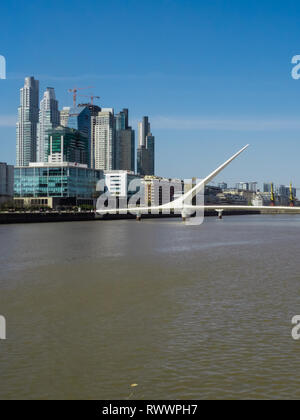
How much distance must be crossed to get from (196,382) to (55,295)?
5.46 m

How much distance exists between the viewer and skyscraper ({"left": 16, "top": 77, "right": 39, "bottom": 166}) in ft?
602

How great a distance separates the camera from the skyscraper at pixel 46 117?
17462 centimetres

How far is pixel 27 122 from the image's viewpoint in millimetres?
188000

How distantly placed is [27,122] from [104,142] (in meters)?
32.6

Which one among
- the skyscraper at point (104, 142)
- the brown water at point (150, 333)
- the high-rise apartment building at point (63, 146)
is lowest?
the brown water at point (150, 333)

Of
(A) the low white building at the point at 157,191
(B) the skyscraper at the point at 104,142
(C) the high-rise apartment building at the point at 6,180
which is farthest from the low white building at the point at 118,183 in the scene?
(B) the skyscraper at the point at 104,142

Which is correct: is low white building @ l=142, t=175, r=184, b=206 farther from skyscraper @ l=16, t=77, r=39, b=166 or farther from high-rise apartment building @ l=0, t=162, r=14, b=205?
skyscraper @ l=16, t=77, r=39, b=166

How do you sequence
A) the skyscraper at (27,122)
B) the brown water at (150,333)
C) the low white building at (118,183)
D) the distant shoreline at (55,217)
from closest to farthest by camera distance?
the brown water at (150,333)
the distant shoreline at (55,217)
the low white building at (118,183)
the skyscraper at (27,122)

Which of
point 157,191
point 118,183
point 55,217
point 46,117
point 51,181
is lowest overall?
point 55,217

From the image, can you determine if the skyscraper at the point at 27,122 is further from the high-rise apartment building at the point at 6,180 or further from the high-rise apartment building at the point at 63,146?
the high-rise apartment building at the point at 6,180

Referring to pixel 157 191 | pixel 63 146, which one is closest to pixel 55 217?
pixel 63 146

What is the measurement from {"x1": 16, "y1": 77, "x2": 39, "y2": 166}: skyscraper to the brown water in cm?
17294

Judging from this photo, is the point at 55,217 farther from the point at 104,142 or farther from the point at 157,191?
the point at 104,142

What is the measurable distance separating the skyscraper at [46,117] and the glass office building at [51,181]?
8481 centimetres
